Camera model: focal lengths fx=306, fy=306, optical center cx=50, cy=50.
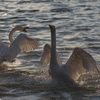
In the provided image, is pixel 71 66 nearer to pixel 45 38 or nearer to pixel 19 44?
pixel 19 44

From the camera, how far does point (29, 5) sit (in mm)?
20953

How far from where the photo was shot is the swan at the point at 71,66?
26.1ft

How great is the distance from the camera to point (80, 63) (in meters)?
8.32

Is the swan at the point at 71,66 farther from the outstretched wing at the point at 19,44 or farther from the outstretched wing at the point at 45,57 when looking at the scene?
the outstretched wing at the point at 19,44

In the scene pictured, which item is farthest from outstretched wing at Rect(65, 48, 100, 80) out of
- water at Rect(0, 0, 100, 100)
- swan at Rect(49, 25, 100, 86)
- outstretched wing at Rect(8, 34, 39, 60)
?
outstretched wing at Rect(8, 34, 39, 60)

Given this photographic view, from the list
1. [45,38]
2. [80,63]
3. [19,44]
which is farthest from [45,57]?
[45,38]

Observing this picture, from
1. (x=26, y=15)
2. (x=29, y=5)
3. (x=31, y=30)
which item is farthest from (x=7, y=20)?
(x=29, y=5)

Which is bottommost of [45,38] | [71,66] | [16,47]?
[71,66]

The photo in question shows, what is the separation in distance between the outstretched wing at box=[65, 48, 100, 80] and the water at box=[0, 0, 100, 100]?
1.65 feet

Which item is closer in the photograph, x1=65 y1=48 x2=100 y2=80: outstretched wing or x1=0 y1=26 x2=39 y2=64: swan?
x1=65 y1=48 x2=100 y2=80: outstretched wing

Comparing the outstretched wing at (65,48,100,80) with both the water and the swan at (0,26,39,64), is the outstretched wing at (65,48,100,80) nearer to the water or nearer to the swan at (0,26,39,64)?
the water

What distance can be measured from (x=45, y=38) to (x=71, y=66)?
5.14 metres

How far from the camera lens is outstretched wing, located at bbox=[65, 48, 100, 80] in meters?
7.89

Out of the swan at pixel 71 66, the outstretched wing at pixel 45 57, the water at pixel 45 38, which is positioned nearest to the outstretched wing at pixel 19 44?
Result: the water at pixel 45 38
